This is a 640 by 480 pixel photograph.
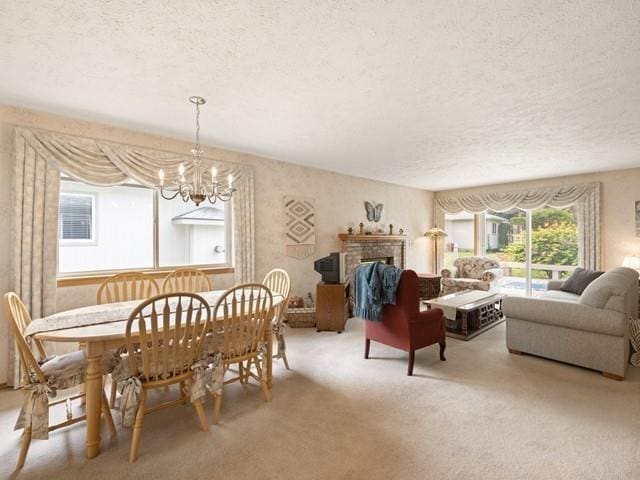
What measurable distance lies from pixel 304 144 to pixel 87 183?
2.37m

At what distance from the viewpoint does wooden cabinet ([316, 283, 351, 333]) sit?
13.7 feet

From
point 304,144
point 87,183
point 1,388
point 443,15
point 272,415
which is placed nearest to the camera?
point 443,15

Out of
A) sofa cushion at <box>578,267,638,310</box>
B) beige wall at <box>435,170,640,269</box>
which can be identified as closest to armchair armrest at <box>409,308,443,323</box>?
sofa cushion at <box>578,267,638,310</box>

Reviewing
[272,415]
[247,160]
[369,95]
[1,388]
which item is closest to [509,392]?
[272,415]

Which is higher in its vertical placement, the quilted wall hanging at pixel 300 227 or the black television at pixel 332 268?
the quilted wall hanging at pixel 300 227

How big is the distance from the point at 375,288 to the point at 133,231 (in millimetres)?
2800

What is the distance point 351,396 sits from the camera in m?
2.46

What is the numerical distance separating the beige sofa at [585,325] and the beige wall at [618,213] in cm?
236

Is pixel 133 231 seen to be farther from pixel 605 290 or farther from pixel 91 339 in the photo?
pixel 605 290

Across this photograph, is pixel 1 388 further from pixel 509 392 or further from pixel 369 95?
pixel 509 392

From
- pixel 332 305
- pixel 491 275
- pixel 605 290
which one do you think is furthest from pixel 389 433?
pixel 491 275

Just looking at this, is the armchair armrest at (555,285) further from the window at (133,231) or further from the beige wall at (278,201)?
the window at (133,231)

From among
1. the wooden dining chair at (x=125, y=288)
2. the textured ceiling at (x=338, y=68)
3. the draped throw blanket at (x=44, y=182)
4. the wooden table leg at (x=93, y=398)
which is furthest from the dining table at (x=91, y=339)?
the textured ceiling at (x=338, y=68)

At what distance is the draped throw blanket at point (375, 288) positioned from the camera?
2.82 metres
